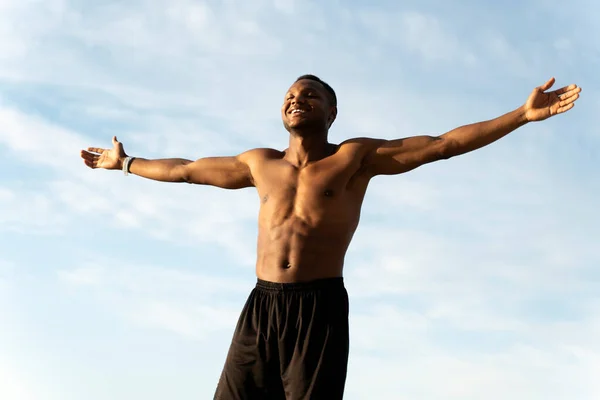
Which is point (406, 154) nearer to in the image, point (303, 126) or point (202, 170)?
point (303, 126)

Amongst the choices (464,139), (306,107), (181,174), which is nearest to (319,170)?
(306,107)

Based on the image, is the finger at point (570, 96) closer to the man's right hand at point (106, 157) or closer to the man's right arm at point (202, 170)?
the man's right arm at point (202, 170)

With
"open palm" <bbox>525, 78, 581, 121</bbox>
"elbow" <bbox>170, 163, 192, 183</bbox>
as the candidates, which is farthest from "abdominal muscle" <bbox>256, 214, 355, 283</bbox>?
"open palm" <bbox>525, 78, 581, 121</bbox>

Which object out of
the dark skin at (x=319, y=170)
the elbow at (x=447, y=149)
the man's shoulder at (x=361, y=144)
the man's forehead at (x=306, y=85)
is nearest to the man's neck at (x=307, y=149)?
the dark skin at (x=319, y=170)

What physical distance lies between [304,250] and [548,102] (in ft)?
7.69

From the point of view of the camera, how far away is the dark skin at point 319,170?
723 cm

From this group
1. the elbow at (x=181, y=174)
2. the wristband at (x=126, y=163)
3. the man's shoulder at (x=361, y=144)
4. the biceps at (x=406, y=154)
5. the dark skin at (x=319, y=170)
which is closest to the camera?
the dark skin at (x=319, y=170)

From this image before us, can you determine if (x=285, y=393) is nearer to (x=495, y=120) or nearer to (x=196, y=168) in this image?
(x=196, y=168)

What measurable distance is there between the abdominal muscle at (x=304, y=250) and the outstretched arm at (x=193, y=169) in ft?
2.76

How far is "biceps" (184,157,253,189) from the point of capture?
7984mm

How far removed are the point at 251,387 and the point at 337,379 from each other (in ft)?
2.45

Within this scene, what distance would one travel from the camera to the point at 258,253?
752 centimetres

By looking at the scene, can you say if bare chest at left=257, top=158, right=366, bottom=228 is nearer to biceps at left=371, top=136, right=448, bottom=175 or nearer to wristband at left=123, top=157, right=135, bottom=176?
biceps at left=371, top=136, right=448, bottom=175

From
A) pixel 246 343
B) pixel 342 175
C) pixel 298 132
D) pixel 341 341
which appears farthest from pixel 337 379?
pixel 298 132
